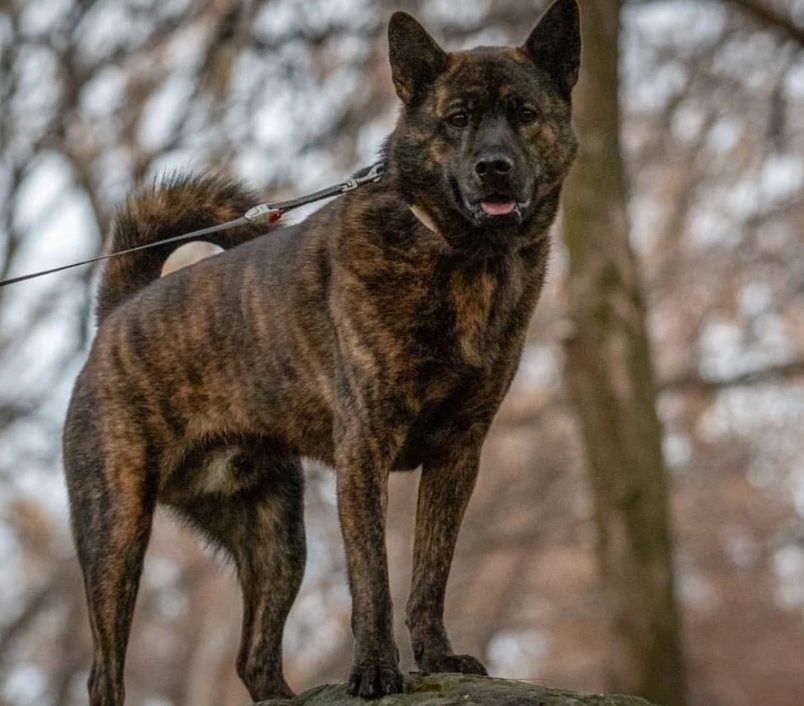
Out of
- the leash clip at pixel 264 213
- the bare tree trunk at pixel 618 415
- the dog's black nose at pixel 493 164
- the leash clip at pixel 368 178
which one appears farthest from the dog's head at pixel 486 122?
the bare tree trunk at pixel 618 415

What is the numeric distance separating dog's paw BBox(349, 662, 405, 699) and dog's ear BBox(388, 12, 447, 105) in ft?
6.44

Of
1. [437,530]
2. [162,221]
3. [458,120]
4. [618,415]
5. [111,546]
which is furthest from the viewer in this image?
[618,415]

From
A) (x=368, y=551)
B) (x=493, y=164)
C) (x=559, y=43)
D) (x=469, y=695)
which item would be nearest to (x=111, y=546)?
(x=368, y=551)

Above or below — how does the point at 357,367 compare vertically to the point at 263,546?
above

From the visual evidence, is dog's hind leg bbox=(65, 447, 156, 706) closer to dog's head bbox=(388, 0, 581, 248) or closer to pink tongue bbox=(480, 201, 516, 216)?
dog's head bbox=(388, 0, 581, 248)

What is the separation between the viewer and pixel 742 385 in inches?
586

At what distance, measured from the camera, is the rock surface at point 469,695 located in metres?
4.66

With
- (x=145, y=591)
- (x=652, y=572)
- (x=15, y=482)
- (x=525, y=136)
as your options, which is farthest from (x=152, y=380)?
(x=145, y=591)

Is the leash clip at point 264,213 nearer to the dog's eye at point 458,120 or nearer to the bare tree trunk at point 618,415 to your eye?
the dog's eye at point 458,120

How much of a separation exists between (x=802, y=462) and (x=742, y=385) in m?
9.67

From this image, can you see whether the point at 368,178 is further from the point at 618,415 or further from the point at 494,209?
the point at 618,415

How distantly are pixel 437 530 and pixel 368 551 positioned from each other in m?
0.45

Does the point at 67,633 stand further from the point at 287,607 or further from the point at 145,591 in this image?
the point at 287,607

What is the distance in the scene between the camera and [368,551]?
4941mm
